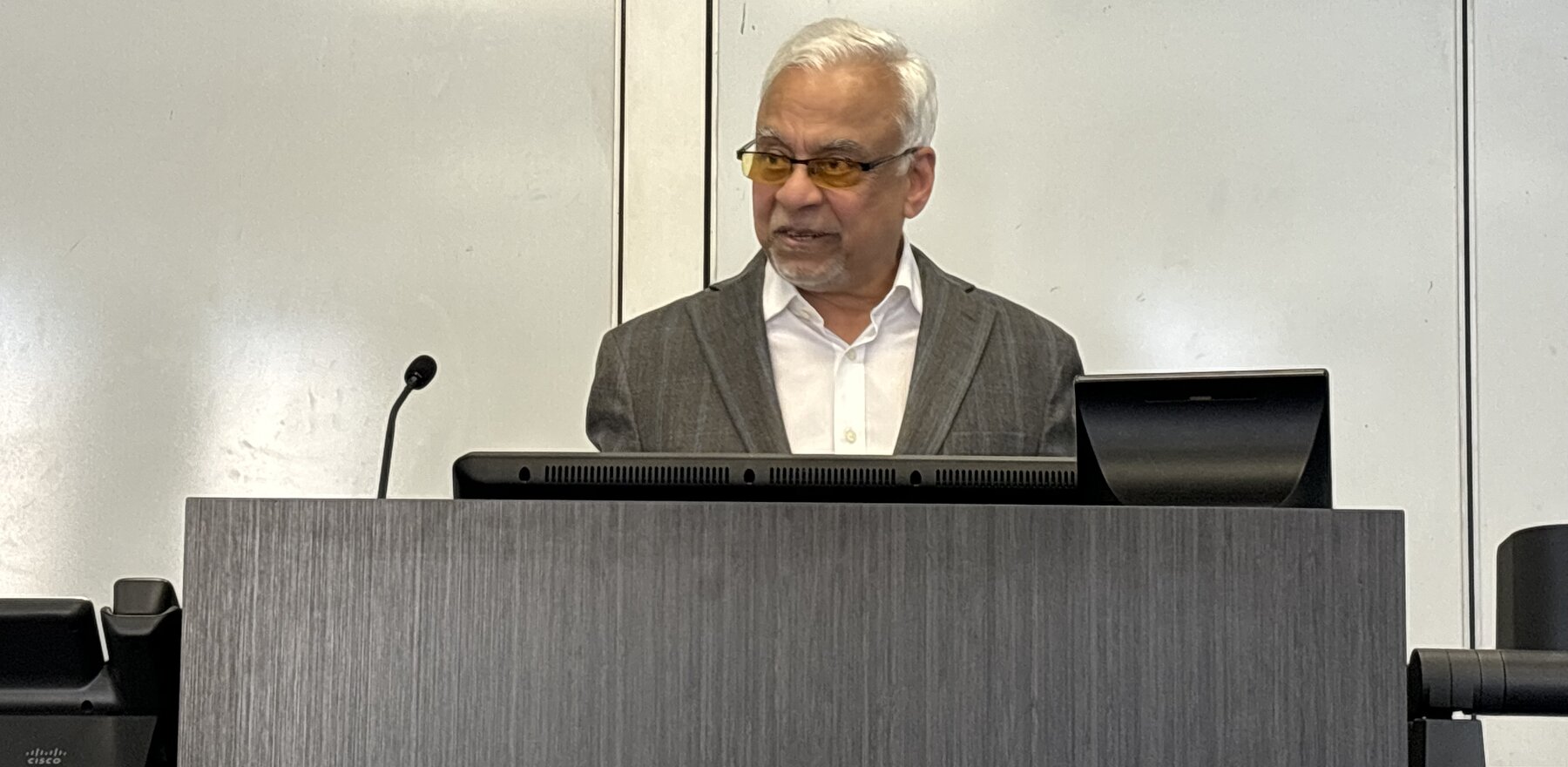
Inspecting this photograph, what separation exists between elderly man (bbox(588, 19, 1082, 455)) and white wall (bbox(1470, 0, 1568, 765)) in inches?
38.8

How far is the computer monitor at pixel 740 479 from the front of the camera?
2.97 feet

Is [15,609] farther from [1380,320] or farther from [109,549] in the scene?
[1380,320]

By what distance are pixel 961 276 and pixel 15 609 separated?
1977mm

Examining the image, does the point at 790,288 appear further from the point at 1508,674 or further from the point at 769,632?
the point at 769,632

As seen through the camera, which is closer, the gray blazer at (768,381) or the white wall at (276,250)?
the gray blazer at (768,381)

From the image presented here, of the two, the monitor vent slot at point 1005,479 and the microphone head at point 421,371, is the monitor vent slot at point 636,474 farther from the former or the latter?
the microphone head at point 421,371

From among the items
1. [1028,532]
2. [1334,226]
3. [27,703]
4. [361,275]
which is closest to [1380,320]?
[1334,226]

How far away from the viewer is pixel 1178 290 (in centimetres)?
274

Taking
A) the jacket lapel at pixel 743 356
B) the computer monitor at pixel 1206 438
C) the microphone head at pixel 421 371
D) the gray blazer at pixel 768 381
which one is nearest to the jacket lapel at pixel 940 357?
the gray blazer at pixel 768 381

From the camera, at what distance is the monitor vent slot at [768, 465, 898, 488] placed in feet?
2.98

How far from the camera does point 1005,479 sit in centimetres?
93

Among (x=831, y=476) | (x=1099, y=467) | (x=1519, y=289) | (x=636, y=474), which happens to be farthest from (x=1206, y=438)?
(x=1519, y=289)

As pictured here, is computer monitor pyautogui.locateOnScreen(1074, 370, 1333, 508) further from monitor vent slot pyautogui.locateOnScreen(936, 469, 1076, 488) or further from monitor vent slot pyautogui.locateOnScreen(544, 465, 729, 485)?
monitor vent slot pyautogui.locateOnScreen(544, 465, 729, 485)

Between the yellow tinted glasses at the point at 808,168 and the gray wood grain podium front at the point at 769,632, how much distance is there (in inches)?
49.2
